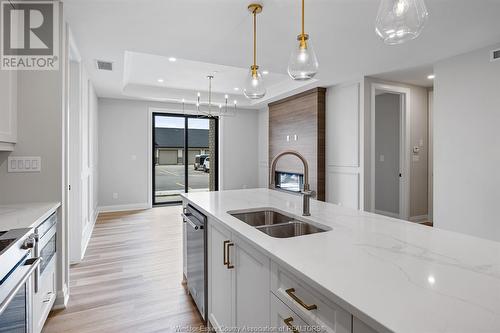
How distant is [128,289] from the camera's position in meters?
2.55

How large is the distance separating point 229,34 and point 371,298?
2.78 metres

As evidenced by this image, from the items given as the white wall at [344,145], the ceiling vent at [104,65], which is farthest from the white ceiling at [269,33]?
the white wall at [344,145]

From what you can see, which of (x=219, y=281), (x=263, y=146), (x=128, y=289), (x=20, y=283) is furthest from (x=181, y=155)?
(x=20, y=283)

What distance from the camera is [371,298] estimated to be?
28.9 inches

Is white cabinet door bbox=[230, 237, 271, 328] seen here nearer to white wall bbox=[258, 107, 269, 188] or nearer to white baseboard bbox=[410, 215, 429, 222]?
white baseboard bbox=[410, 215, 429, 222]

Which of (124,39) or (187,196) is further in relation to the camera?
(124,39)

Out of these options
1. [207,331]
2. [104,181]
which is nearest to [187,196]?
[207,331]

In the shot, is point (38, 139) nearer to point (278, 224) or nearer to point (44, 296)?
point (44, 296)

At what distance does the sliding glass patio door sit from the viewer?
670 cm

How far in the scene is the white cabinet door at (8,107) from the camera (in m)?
1.83

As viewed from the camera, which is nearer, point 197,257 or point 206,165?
point 197,257

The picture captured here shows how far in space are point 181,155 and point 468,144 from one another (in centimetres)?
562

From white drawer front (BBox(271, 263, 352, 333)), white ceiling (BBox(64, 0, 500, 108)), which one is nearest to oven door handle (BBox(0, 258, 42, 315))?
white drawer front (BBox(271, 263, 352, 333))

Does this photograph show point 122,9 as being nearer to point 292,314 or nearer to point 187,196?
point 187,196
